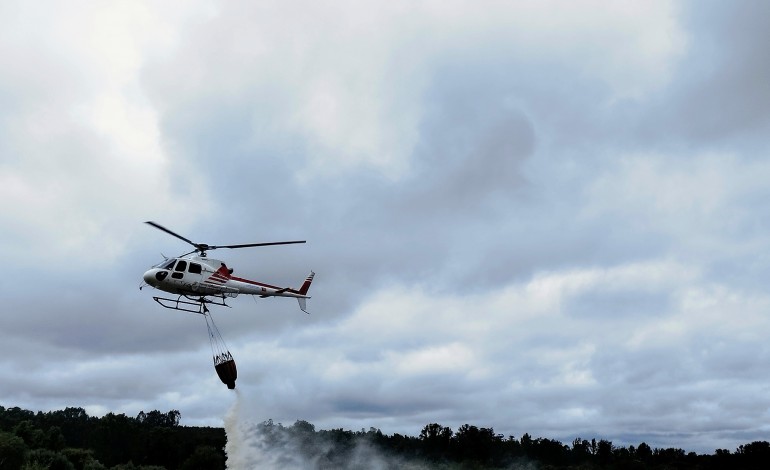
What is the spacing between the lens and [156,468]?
15062 cm

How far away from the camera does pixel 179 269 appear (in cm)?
6338

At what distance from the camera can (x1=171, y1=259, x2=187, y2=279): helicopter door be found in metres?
63.1

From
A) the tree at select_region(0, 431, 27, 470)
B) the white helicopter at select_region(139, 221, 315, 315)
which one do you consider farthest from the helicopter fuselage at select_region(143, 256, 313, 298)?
the tree at select_region(0, 431, 27, 470)

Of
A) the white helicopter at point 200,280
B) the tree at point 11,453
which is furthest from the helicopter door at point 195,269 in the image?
the tree at point 11,453

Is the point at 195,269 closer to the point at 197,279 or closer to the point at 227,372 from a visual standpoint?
the point at 197,279

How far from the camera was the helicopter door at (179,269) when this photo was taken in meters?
63.1

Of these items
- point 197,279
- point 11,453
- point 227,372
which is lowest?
point 11,453

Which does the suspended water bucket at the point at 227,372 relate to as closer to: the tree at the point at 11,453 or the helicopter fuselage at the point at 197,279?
the helicopter fuselage at the point at 197,279

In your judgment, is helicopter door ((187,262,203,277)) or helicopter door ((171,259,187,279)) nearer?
helicopter door ((171,259,187,279))

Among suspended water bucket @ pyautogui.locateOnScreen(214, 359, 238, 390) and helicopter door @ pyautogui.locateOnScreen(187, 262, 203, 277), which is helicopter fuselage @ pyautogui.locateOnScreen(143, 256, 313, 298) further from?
suspended water bucket @ pyautogui.locateOnScreen(214, 359, 238, 390)

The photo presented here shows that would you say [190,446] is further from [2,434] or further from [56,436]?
[2,434]

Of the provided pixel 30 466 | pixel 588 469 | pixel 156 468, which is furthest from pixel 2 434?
pixel 588 469

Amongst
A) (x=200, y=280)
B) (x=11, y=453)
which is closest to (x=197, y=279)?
(x=200, y=280)

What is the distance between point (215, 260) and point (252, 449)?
43854 millimetres
